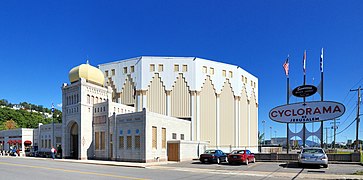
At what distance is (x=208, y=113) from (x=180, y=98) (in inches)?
216

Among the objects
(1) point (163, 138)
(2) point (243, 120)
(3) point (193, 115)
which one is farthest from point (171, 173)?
(2) point (243, 120)

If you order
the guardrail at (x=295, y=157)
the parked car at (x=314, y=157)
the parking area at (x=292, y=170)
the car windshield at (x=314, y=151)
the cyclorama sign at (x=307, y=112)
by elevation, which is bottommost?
the guardrail at (x=295, y=157)

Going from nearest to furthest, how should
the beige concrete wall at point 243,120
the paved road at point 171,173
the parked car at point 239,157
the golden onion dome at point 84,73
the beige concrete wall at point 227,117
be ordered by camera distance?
1. the paved road at point 171,173
2. the parked car at point 239,157
3. the golden onion dome at point 84,73
4. the beige concrete wall at point 227,117
5. the beige concrete wall at point 243,120

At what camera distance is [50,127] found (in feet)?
151

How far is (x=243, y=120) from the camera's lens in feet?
192

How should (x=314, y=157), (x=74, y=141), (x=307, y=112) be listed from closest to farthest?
(x=314, y=157) → (x=307, y=112) → (x=74, y=141)

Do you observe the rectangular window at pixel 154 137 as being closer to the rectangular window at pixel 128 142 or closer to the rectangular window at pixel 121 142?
the rectangular window at pixel 128 142

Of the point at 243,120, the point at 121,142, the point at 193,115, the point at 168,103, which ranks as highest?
the point at 168,103

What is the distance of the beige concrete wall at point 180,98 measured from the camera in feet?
163

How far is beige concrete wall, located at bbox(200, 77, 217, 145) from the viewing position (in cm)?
5015

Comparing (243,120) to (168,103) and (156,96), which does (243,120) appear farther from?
(156,96)

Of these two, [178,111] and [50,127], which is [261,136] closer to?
[178,111]

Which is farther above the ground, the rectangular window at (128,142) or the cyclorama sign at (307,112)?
the cyclorama sign at (307,112)

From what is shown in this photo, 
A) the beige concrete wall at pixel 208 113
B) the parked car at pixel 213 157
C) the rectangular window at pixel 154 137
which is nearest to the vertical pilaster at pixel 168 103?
the beige concrete wall at pixel 208 113
